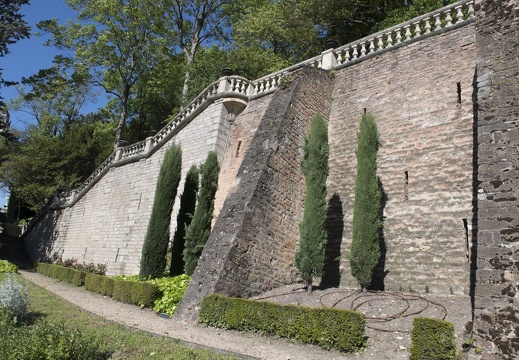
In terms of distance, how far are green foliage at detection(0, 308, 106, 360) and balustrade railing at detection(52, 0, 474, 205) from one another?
9.26 meters

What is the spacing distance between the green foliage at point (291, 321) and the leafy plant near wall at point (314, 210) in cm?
216

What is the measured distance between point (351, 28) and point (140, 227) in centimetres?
1522

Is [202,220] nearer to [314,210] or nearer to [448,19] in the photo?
[314,210]

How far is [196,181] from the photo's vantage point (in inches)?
505

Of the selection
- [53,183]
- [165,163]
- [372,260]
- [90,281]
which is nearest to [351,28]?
[165,163]

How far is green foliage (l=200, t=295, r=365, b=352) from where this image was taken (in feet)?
19.1

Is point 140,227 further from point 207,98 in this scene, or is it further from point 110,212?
point 207,98

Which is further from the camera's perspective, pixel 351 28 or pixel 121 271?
pixel 351 28

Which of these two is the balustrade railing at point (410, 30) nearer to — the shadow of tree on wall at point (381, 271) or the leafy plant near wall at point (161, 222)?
the shadow of tree on wall at point (381, 271)

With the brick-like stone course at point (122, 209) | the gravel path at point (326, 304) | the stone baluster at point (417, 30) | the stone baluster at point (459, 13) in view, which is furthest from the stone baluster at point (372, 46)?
the gravel path at point (326, 304)

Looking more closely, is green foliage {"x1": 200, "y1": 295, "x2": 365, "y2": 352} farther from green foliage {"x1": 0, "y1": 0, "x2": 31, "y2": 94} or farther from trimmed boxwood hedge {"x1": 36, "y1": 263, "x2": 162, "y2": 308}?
green foliage {"x1": 0, "y1": 0, "x2": 31, "y2": 94}

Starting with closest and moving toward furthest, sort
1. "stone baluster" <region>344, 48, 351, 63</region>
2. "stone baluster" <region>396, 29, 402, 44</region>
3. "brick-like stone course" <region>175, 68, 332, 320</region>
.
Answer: "brick-like stone course" <region>175, 68, 332, 320</region>
"stone baluster" <region>396, 29, 402, 44</region>
"stone baluster" <region>344, 48, 351, 63</region>

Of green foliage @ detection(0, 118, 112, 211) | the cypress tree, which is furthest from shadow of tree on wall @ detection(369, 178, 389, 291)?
green foliage @ detection(0, 118, 112, 211)

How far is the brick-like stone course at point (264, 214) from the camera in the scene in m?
8.05
